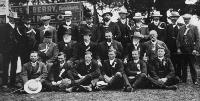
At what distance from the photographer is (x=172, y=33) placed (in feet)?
35.4

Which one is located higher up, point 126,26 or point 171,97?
point 126,26

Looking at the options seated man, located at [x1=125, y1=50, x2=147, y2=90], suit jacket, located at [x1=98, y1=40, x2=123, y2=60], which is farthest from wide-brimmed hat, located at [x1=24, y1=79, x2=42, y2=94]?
seated man, located at [x1=125, y1=50, x2=147, y2=90]

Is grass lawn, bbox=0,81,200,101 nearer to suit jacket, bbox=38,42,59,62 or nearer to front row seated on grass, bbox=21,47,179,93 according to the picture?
front row seated on grass, bbox=21,47,179,93

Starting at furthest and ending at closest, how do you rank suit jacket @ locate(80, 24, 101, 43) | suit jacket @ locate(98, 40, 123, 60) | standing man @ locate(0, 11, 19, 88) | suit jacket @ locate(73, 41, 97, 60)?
suit jacket @ locate(80, 24, 101, 43), standing man @ locate(0, 11, 19, 88), suit jacket @ locate(73, 41, 97, 60), suit jacket @ locate(98, 40, 123, 60)

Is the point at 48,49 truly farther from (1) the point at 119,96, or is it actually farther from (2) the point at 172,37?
(2) the point at 172,37

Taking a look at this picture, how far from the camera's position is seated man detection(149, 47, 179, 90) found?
Answer: 31.8ft

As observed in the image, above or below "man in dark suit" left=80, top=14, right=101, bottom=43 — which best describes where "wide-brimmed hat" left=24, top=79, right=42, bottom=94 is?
below

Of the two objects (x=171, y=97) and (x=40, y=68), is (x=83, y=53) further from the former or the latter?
(x=171, y=97)

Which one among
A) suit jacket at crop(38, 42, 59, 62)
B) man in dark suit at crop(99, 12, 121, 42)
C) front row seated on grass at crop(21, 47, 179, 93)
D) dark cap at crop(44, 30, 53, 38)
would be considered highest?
man in dark suit at crop(99, 12, 121, 42)

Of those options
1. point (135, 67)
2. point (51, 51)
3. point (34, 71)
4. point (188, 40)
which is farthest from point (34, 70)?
point (188, 40)

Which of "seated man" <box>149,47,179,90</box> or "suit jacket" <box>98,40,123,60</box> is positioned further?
"suit jacket" <box>98,40,123,60</box>

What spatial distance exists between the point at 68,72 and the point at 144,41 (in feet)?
8.28

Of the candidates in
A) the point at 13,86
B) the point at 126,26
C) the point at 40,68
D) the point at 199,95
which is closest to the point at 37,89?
the point at 40,68

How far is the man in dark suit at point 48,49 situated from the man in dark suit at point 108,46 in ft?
4.23
